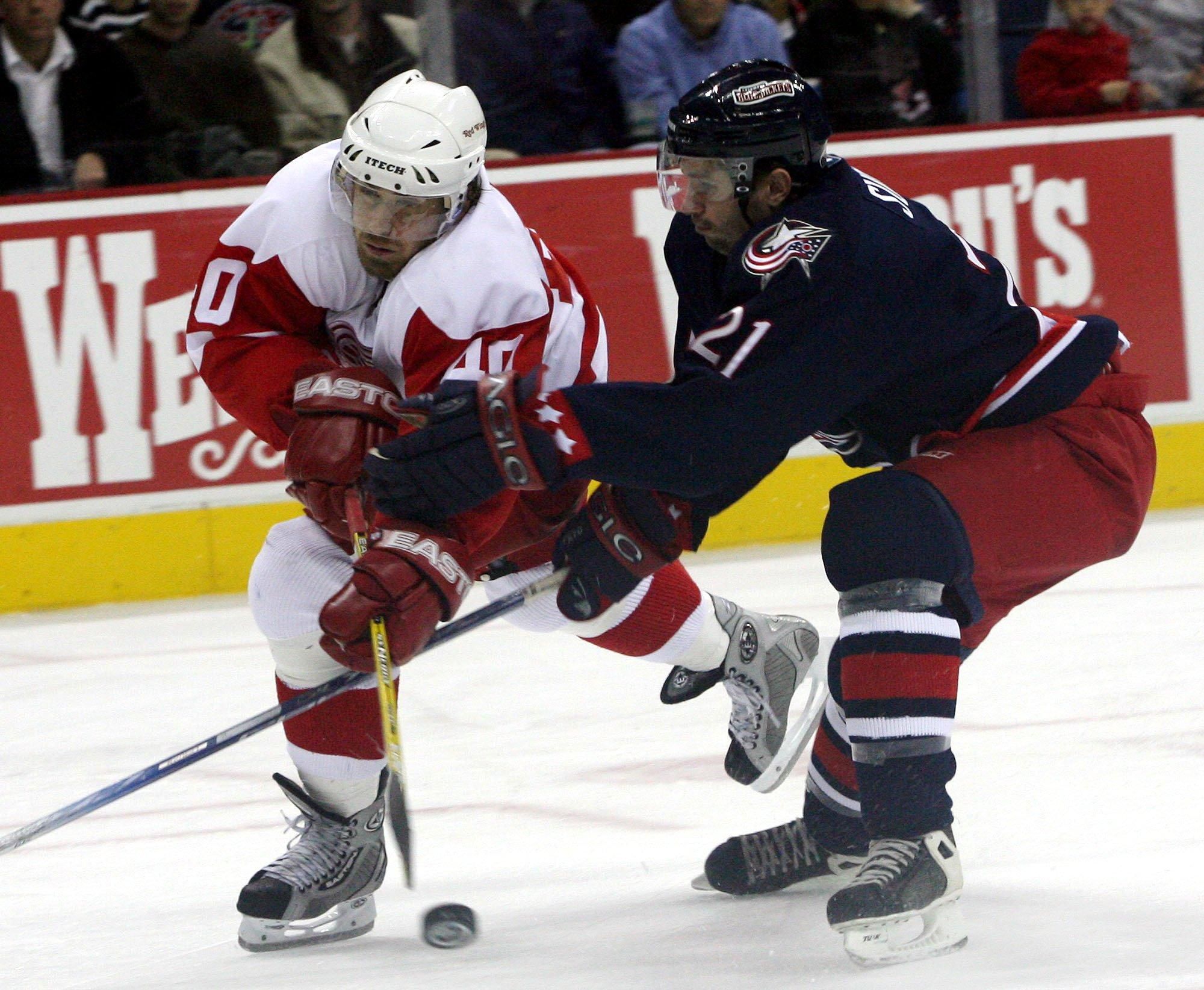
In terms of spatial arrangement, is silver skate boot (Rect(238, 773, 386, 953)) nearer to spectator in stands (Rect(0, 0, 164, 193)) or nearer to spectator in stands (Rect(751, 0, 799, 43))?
spectator in stands (Rect(0, 0, 164, 193))

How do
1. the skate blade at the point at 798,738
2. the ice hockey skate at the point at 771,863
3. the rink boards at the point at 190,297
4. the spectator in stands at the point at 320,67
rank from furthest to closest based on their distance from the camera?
the spectator in stands at the point at 320,67 < the rink boards at the point at 190,297 < the skate blade at the point at 798,738 < the ice hockey skate at the point at 771,863

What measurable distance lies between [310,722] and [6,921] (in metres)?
0.50

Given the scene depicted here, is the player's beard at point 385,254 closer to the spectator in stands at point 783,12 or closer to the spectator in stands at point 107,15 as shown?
the spectator in stands at point 107,15

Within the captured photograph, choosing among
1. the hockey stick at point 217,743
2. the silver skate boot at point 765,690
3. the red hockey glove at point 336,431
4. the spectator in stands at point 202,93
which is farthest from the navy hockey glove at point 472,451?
the spectator in stands at point 202,93

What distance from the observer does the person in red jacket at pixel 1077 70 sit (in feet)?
15.9

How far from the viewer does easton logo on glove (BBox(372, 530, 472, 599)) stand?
197 cm

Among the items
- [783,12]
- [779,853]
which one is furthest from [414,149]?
[783,12]

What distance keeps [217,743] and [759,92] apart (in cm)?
99

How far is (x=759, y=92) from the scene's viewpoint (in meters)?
2.02

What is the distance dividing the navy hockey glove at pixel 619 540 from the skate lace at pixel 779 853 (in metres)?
0.38

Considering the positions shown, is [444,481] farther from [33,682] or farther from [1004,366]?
[33,682]

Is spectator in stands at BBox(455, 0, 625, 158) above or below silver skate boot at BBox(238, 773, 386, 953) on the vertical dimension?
above

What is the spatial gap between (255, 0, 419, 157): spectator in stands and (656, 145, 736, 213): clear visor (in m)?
2.50

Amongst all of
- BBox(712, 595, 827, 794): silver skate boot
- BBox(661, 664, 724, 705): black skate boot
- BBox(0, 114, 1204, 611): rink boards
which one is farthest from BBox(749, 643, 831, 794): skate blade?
BBox(0, 114, 1204, 611): rink boards
